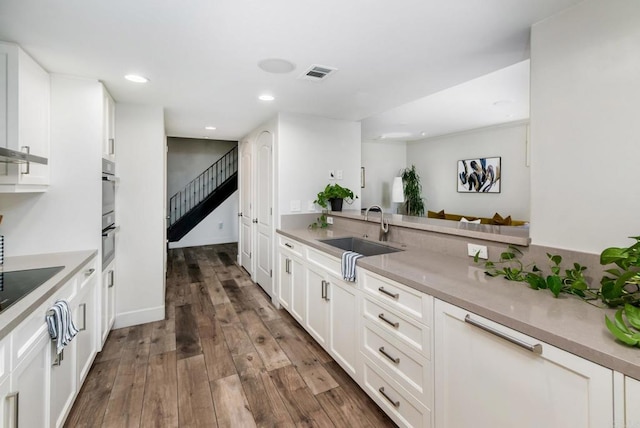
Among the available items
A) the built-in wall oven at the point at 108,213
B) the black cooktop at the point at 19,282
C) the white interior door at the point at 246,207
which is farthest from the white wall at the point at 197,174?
the black cooktop at the point at 19,282

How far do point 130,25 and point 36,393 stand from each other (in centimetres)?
183

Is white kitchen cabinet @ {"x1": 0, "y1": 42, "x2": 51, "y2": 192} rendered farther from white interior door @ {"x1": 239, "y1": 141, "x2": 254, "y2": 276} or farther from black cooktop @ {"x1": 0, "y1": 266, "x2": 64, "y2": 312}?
white interior door @ {"x1": 239, "y1": 141, "x2": 254, "y2": 276}

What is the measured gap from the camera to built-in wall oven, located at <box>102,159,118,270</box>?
96.4 inches

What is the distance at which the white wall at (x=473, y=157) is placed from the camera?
16.2ft

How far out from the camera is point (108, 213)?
2.58 meters

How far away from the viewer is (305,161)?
3510mm

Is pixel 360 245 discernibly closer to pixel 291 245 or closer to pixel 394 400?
pixel 291 245

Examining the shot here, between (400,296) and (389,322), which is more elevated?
(400,296)

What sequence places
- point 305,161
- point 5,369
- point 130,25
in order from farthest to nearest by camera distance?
point 305,161
point 130,25
point 5,369

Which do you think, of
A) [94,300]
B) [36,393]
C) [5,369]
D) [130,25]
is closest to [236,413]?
[36,393]

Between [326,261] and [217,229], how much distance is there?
5.54 metres

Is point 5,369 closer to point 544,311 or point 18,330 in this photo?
point 18,330

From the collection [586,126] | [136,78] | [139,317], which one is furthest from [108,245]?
[586,126]

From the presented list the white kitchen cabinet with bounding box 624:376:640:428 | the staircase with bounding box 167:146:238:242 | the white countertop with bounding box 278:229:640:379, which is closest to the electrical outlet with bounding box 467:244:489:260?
the white countertop with bounding box 278:229:640:379
